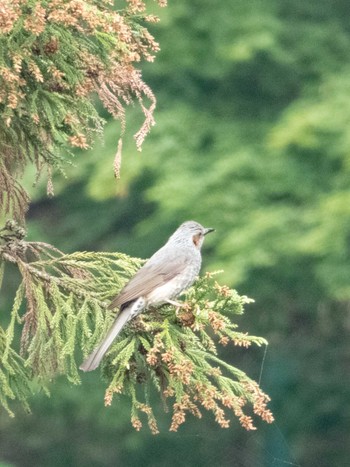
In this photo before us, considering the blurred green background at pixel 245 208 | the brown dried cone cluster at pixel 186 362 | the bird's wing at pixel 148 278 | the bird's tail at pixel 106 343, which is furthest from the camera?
the blurred green background at pixel 245 208

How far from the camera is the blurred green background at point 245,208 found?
456 inches

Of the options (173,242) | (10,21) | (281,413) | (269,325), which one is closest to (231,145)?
(269,325)

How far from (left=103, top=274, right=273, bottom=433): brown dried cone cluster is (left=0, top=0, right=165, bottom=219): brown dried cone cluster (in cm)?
63

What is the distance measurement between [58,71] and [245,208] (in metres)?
7.42

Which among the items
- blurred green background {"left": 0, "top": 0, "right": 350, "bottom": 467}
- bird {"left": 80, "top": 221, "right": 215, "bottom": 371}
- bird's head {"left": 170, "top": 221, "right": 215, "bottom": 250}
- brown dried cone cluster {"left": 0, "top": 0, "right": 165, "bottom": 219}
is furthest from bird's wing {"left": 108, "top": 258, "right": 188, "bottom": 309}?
blurred green background {"left": 0, "top": 0, "right": 350, "bottom": 467}

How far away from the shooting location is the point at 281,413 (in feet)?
47.1

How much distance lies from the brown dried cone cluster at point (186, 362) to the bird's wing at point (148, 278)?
0.12 metres

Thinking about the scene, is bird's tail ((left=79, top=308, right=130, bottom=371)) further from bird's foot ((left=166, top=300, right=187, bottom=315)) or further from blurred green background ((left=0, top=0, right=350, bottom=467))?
blurred green background ((left=0, top=0, right=350, bottom=467))

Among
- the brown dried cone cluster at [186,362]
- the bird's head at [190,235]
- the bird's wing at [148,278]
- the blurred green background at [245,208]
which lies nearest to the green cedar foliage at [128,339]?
the brown dried cone cluster at [186,362]

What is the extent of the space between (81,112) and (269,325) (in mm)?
9547

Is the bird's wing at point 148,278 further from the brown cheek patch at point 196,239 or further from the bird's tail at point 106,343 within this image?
the brown cheek patch at point 196,239

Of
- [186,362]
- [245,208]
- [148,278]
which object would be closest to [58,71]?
[148,278]

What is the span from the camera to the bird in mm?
4395

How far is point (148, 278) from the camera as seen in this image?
4.65 m
